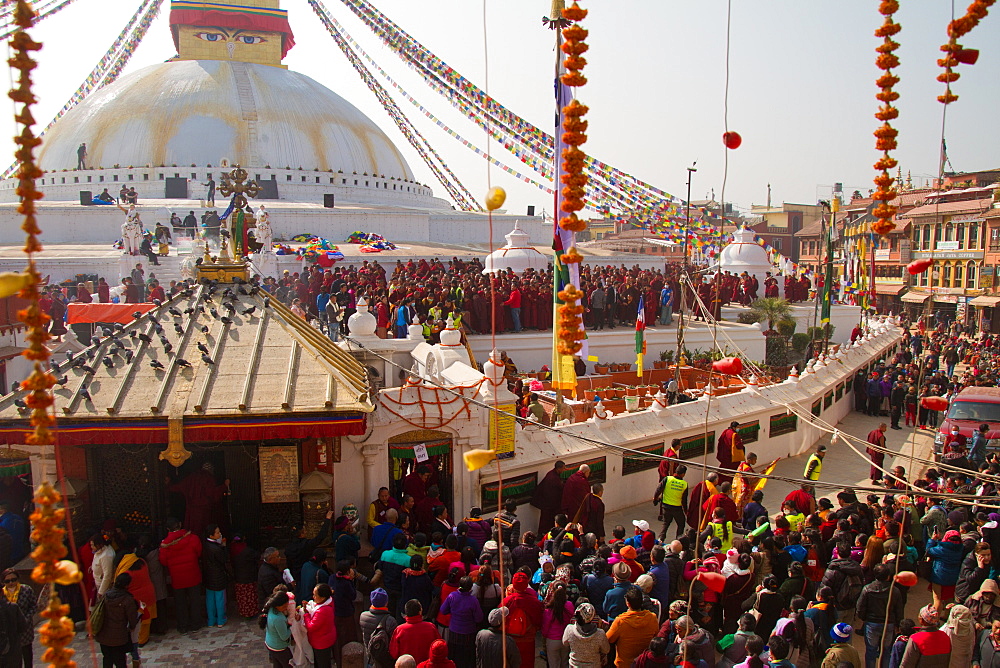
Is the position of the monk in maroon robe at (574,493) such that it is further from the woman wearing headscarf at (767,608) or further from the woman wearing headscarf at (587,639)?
the woman wearing headscarf at (587,639)

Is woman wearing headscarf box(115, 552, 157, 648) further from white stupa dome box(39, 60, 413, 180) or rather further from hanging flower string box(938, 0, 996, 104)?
white stupa dome box(39, 60, 413, 180)

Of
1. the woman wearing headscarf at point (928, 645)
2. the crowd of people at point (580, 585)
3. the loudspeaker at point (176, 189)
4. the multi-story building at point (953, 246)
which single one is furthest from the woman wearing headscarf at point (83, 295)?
the multi-story building at point (953, 246)

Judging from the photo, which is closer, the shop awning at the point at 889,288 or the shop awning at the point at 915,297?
the shop awning at the point at 915,297

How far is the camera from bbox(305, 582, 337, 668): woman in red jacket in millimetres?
5516

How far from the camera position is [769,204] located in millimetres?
61250

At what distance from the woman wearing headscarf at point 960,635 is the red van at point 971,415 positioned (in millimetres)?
7859

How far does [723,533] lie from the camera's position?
7184 millimetres

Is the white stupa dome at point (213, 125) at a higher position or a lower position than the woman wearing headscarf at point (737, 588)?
higher

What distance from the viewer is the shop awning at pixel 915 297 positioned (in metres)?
35.7

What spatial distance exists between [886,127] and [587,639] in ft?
13.3

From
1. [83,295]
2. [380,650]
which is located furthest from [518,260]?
[380,650]

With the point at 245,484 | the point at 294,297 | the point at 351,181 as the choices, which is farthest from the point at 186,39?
the point at 245,484

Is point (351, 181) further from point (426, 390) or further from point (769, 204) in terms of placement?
point (769, 204)

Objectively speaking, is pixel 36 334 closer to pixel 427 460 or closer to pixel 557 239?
pixel 427 460
